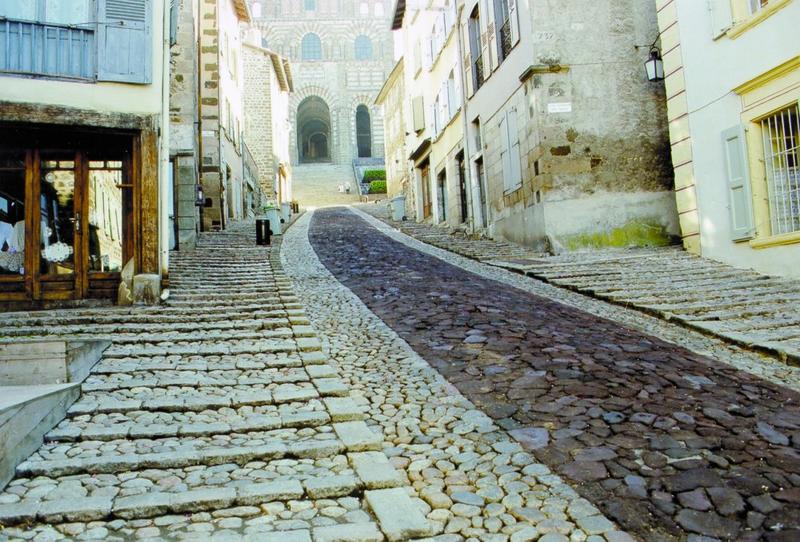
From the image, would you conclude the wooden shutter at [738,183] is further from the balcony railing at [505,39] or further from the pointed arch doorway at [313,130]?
the pointed arch doorway at [313,130]

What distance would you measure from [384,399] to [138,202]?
556 centimetres

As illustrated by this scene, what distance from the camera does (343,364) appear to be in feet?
18.3

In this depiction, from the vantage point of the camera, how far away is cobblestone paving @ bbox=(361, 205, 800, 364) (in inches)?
249

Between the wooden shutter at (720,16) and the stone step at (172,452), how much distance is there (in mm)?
8697

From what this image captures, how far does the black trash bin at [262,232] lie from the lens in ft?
50.4

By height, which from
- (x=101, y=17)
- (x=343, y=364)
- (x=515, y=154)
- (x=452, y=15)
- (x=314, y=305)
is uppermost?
(x=452, y=15)

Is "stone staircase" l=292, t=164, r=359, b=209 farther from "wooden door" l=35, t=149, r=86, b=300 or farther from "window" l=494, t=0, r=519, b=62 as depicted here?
"wooden door" l=35, t=149, r=86, b=300

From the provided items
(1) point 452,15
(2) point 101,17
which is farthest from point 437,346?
(1) point 452,15

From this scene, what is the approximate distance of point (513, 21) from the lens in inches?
540

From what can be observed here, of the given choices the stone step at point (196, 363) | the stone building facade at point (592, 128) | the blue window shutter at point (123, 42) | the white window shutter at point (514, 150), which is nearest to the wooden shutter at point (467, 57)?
the white window shutter at point (514, 150)

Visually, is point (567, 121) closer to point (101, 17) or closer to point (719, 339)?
point (719, 339)

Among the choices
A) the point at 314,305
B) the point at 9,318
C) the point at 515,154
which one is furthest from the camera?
the point at 515,154

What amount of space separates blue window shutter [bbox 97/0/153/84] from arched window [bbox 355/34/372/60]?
1734 inches

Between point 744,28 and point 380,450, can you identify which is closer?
point 380,450
